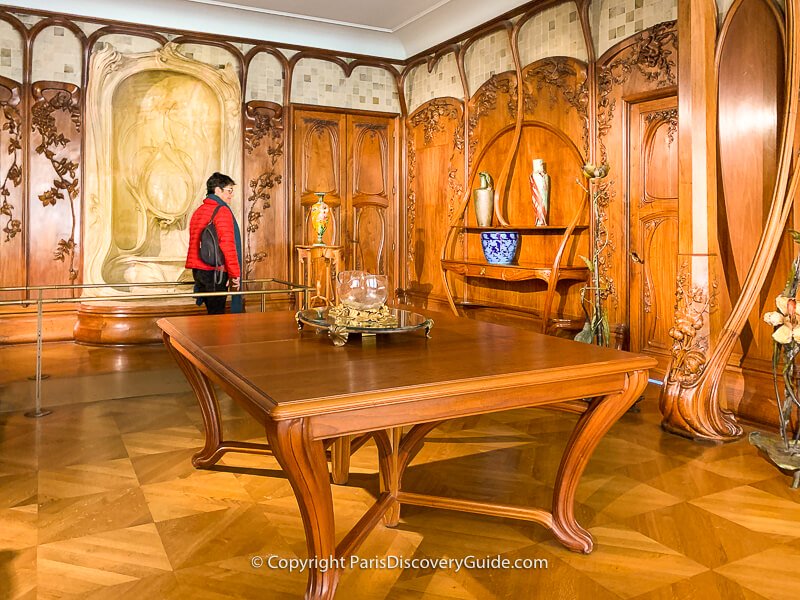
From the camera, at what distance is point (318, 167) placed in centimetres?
755

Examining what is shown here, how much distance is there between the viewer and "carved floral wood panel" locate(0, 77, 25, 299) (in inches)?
245

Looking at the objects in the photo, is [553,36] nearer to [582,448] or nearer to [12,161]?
[582,448]

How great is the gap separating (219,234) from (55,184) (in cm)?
227

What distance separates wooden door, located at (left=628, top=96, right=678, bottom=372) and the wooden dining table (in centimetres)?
256

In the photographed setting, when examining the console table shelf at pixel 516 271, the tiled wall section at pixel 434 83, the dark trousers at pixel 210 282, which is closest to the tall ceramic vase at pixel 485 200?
the console table shelf at pixel 516 271

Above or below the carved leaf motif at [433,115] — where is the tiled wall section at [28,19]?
above

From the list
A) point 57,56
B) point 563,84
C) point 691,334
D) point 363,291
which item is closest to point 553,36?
point 563,84

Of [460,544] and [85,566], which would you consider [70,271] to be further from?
[460,544]

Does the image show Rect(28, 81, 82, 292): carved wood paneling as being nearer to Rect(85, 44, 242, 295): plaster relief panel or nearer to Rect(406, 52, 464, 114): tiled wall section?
Rect(85, 44, 242, 295): plaster relief panel

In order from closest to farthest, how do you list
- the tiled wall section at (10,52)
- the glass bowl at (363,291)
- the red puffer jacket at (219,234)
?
1. the glass bowl at (363,291)
2. the red puffer jacket at (219,234)
3. the tiled wall section at (10,52)

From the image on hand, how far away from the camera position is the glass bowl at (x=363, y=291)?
2.59 metres

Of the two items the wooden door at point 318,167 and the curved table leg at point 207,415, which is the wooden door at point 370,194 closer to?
the wooden door at point 318,167

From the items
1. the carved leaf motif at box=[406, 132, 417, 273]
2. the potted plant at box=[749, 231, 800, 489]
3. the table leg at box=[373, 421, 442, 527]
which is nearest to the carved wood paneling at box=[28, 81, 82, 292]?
the carved leaf motif at box=[406, 132, 417, 273]

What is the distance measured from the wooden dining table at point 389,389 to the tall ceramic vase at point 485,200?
12.1ft
